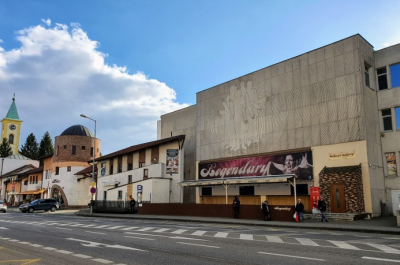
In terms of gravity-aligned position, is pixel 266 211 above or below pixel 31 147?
below

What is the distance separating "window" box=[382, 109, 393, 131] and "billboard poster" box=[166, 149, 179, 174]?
22676mm

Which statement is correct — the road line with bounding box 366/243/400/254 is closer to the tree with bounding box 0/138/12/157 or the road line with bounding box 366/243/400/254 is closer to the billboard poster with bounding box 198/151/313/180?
the billboard poster with bounding box 198/151/313/180

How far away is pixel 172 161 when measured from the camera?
42094mm

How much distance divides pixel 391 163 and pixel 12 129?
374ft

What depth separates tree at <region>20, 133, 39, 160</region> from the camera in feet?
376

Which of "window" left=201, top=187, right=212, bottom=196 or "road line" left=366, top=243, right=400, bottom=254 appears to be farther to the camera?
"window" left=201, top=187, right=212, bottom=196

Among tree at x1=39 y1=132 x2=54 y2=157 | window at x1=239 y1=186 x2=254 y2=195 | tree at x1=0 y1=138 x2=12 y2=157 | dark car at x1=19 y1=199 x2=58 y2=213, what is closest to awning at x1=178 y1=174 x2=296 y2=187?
window at x1=239 y1=186 x2=254 y2=195

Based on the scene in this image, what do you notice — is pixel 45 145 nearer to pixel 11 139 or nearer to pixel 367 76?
pixel 11 139

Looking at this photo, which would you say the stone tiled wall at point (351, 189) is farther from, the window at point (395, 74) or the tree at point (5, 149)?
the tree at point (5, 149)

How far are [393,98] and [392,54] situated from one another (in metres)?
3.83

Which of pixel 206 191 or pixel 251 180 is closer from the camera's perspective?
pixel 251 180

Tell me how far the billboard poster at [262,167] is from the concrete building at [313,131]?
0.09 meters

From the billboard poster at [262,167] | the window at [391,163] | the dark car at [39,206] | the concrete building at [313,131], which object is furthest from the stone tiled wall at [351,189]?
the dark car at [39,206]

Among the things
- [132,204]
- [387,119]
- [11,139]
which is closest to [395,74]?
[387,119]
